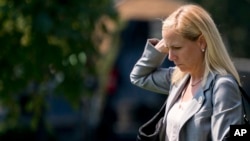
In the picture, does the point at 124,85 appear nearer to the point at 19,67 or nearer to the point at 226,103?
the point at 19,67

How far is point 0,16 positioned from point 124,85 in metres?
5.29

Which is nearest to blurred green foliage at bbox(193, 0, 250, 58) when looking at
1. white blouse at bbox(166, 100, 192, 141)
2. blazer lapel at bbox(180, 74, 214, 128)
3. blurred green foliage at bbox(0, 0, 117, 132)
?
blurred green foliage at bbox(0, 0, 117, 132)

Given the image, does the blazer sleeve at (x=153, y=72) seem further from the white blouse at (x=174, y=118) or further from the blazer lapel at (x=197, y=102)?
the blazer lapel at (x=197, y=102)

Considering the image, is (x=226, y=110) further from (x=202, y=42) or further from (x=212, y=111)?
(x=202, y=42)

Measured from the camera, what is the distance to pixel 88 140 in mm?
14023

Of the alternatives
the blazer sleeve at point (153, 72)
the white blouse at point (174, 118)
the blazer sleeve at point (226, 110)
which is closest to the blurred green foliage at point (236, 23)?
the blazer sleeve at point (153, 72)

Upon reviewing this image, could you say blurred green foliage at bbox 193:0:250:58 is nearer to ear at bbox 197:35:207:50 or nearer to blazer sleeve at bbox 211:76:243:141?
ear at bbox 197:35:207:50

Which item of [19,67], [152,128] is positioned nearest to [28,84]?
[19,67]

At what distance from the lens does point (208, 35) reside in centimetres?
496

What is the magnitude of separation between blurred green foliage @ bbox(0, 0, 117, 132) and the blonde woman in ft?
13.3

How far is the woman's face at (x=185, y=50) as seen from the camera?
5.01 m

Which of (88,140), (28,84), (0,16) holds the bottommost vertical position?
(88,140)

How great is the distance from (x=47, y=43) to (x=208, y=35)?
4.34 m

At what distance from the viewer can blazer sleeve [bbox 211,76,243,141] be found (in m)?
4.82
